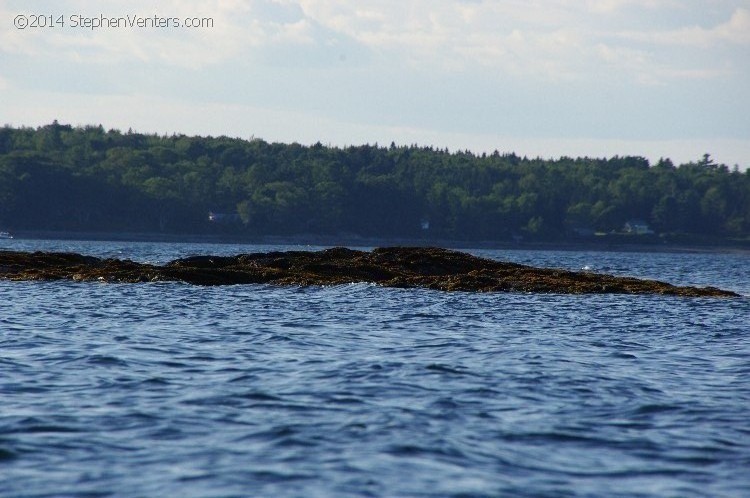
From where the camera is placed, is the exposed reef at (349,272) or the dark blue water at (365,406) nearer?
the dark blue water at (365,406)

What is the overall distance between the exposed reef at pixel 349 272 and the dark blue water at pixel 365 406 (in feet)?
43.1

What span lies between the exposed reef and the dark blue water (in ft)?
43.1

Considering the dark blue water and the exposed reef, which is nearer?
the dark blue water

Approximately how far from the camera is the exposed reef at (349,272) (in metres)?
44.8

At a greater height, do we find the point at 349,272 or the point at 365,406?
the point at 349,272

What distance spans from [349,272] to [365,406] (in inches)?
1200

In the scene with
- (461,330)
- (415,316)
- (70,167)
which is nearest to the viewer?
(461,330)

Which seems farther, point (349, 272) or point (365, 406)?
point (349, 272)

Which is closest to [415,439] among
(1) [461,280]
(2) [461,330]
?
(2) [461,330]

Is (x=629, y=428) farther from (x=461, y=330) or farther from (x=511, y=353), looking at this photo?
(x=461, y=330)

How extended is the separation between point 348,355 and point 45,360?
5879 millimetres

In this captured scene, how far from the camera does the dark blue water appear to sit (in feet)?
43.2

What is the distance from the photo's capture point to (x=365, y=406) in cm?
1720

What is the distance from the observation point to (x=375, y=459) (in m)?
13.9
